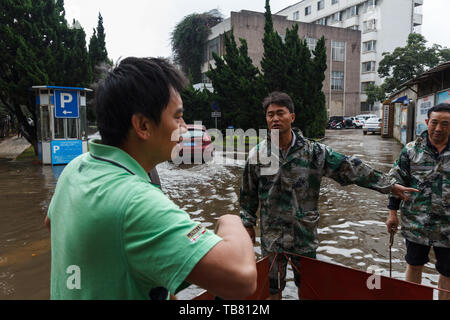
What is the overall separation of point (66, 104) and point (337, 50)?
3687 centimetres

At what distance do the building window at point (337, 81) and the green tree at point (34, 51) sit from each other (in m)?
34.1

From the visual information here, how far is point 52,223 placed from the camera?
42.4 inches

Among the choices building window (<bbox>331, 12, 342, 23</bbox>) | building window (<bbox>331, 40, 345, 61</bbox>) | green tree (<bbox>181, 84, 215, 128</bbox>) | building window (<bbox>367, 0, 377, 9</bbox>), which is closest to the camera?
green tree (<bbox>181, 84, 215, 128</bbox>)

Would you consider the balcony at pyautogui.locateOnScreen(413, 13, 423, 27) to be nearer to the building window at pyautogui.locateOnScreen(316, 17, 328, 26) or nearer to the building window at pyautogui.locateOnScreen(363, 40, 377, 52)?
the building window at pyautogui.locateOnScreen(363, 40, 377, 52)

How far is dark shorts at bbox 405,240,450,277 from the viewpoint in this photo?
3.01 metres

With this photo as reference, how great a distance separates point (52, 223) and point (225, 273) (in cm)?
59

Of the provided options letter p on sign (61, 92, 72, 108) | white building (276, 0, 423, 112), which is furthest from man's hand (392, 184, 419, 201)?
white building (276, 0, 423, 112)

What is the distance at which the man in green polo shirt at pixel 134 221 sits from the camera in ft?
2.83

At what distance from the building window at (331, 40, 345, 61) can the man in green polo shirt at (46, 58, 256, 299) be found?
44537 mm

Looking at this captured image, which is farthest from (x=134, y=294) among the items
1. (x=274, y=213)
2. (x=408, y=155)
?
(x=408, y=155)

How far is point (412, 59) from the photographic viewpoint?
32.7 m

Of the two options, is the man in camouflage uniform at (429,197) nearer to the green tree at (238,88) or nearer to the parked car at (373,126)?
the green tree at (238,88)

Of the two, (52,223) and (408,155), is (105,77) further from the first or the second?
(408,155)

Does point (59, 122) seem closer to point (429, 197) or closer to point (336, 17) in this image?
point (429, 197)
